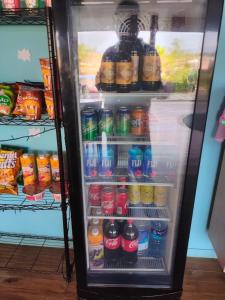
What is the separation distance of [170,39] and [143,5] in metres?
0.19

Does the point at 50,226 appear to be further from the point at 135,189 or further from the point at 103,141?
the point at 103,141

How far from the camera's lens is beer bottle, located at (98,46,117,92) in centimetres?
121

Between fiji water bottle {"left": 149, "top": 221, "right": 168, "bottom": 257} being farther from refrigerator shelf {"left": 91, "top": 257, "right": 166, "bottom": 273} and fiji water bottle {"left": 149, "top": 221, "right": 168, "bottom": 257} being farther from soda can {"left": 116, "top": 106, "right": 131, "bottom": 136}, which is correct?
soda can {"left": 116, "top": 106, "right": 131, "bottom": 136}

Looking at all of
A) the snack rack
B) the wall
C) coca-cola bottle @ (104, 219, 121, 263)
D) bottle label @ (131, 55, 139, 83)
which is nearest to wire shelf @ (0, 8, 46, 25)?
the snack rack

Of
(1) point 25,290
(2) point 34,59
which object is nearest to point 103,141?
(2) point 34,59

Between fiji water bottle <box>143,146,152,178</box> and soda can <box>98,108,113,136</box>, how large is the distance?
0.23 metres

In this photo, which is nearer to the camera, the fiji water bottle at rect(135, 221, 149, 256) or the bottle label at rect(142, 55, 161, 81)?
the bottle label at rect(142, 55, 161, 81)

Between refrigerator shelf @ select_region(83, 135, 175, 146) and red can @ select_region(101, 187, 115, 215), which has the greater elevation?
refrigerator shelf @ select_region(83, 135, 175, 146)

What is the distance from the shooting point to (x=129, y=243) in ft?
5.04

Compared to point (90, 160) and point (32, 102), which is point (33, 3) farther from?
point (90, 160)

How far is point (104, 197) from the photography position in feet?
4.88

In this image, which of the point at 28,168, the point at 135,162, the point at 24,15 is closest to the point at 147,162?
the point at 135,162

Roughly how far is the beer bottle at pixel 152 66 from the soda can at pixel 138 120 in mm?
120

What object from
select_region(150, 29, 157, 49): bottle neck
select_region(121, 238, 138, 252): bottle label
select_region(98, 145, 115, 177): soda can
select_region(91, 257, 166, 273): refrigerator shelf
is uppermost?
select_region(150, 29, 157, 49): bottle neck
